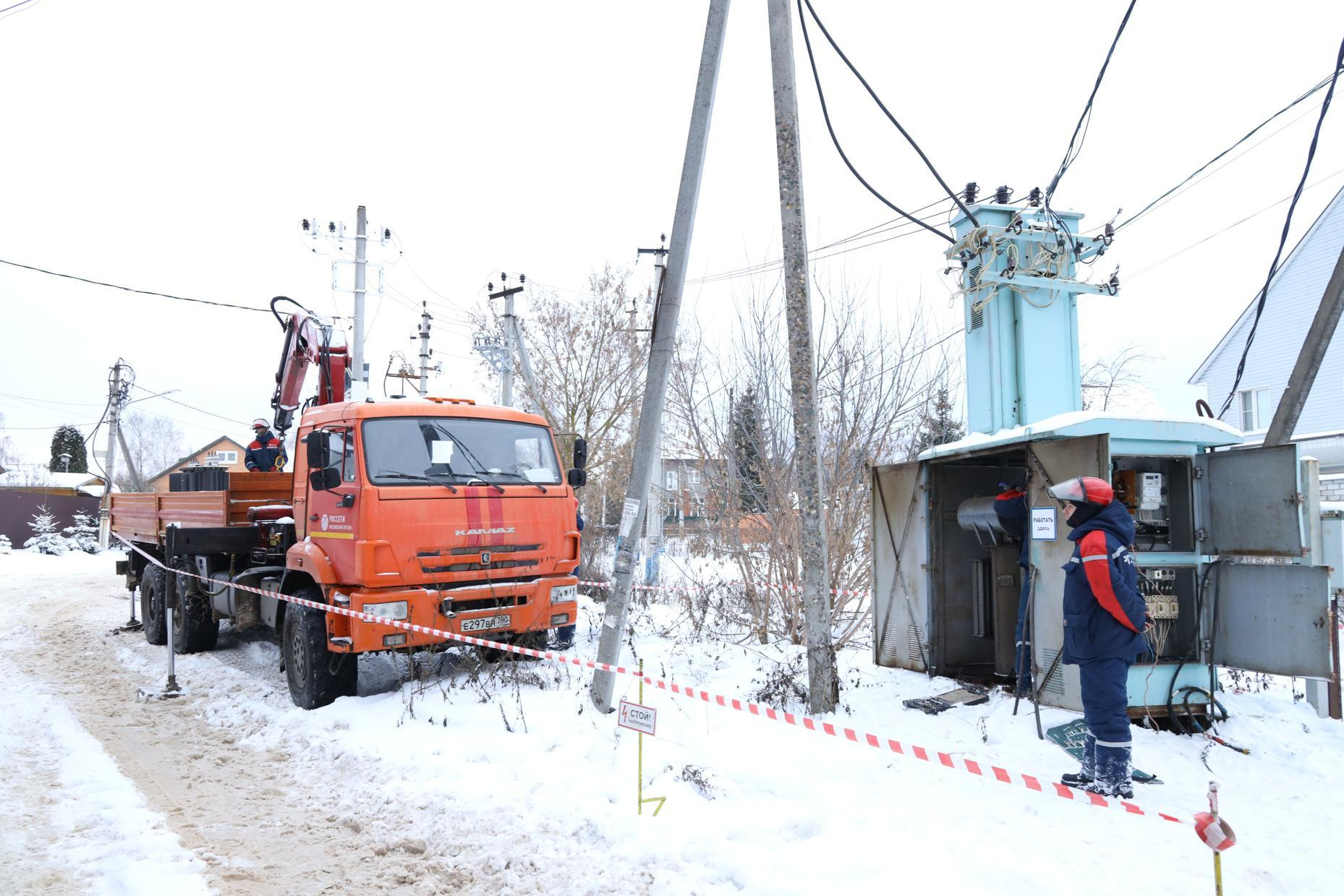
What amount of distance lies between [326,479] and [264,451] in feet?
14.8

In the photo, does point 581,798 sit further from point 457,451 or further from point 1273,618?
point 1273,618

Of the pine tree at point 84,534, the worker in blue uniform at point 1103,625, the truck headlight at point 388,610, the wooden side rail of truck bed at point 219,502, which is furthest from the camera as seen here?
the pine tree at point 84,534

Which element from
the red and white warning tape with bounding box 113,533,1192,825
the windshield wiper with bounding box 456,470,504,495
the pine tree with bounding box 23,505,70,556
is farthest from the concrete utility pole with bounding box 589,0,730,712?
the pine tree with bounding box 23,505,70,556

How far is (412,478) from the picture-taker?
23.2ft

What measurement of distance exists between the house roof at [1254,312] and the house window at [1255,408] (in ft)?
5.19

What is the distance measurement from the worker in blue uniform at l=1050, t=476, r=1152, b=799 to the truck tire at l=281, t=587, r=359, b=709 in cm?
541

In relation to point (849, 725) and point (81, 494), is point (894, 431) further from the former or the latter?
point (81, 494)

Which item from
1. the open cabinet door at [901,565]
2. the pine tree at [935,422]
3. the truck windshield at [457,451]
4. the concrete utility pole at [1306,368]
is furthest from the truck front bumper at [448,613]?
the concrete utility pole at [1306,368]

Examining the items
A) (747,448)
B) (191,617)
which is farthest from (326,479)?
(747,448)

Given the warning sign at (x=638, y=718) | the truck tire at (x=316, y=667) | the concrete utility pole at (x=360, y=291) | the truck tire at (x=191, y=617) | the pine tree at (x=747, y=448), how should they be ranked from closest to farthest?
the warning sign at (x=638, y=718), the truck tire at (x=316, y=667), the truck tire at (x=191, y=617), the pine tree at (x=747, y=448), the concrete utility pole at (x=360, y=291)

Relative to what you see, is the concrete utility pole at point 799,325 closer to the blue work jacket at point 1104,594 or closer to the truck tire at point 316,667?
the blue work jacket at point 1104,594

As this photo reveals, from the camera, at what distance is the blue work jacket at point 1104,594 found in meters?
5.11

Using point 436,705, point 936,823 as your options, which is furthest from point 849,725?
point 436,705

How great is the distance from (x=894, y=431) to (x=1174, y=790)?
525 cm
